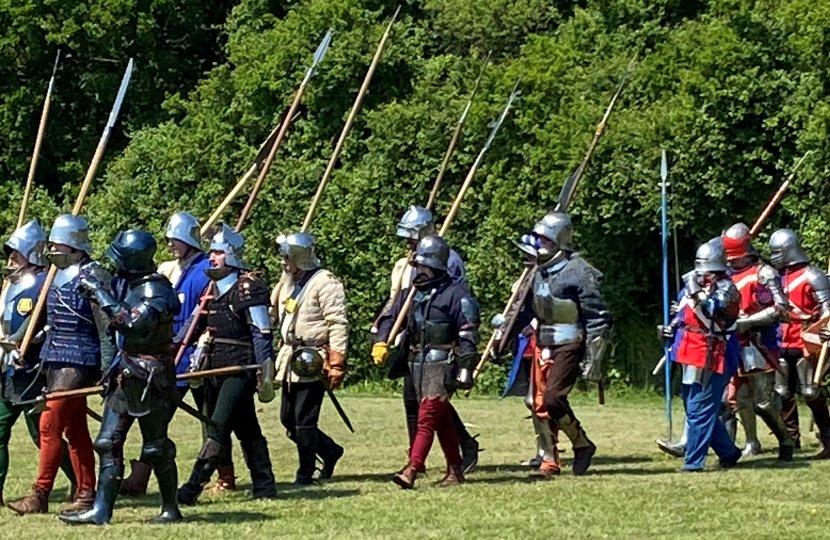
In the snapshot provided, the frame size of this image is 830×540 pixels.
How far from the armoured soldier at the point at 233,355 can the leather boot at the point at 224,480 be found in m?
0.40

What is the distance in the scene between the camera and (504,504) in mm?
10805

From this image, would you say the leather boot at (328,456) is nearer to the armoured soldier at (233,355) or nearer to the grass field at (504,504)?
the grass field at (504,504)

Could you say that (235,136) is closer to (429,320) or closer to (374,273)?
(374,273)

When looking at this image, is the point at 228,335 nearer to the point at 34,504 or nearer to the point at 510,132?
the point at 34,504

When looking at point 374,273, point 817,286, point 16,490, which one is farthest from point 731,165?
point 16,490

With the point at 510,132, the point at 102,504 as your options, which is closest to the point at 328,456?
the point at 102,504

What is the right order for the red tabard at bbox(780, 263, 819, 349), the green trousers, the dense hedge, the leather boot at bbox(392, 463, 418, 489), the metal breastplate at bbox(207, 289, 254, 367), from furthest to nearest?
the dense hedge, the red tabard at bbox(780, 263, 819, 349), the leather boot at bbox(392, 463, 418, 489), the metal breastplate at bbox(207, 289, 254, 367), the green trousers

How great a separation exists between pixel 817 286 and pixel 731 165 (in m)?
7.10

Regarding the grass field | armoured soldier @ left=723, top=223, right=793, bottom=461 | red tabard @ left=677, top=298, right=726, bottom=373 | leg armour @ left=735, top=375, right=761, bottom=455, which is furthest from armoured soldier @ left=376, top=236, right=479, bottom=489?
leg armour @ left=735, top=375, right=761, bottom=455

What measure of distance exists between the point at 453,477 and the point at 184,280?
2.16 metres

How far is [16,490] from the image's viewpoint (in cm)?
1205

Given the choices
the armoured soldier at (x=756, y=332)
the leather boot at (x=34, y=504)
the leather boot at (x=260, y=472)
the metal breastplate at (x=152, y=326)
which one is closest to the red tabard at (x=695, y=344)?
the armoured soldier at (x=756, y=332)

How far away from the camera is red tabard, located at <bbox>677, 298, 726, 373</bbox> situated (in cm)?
1265

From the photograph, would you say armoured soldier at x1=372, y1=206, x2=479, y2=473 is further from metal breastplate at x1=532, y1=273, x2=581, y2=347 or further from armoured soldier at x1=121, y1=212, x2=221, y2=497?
armoured soldier at x1=121, y1=212, x2=221, y2=497
